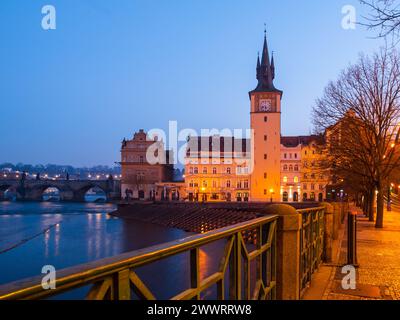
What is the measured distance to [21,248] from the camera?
3081cm

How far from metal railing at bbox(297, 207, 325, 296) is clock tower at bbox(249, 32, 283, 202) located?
6176 centimetres

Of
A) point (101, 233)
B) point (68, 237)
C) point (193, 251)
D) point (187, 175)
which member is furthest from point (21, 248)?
point (187, 175)

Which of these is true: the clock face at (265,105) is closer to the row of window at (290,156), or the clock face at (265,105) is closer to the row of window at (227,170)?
the row of window at (290,156)

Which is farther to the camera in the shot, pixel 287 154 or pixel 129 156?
pixel 129 156

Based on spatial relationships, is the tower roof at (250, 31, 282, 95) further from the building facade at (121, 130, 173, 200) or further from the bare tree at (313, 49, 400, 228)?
the bare tree at (313, 49, 400, 228)

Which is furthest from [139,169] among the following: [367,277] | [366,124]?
[367,277]

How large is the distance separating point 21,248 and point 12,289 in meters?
32.6

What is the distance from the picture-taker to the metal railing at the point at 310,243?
7.08m

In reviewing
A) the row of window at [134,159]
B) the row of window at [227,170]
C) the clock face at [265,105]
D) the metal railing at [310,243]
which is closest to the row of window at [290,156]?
the row of window at [227,170]

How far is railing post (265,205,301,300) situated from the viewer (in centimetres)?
500

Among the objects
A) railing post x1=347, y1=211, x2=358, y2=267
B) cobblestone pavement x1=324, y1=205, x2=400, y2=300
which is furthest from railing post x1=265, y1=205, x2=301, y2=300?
railing post x1=347, y1=211, x2=358, y2=267

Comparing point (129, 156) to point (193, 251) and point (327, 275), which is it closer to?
point (327, 275)
